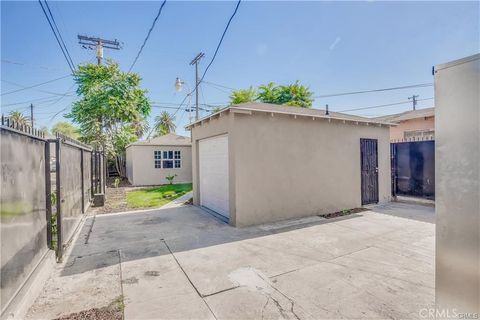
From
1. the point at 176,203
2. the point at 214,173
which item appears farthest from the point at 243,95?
the point at 214,173

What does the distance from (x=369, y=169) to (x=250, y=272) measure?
7.07 m

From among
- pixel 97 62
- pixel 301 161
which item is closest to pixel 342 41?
pixel 301 161

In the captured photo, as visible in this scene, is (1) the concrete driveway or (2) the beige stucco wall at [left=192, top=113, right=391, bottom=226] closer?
(1) the concrete driveway

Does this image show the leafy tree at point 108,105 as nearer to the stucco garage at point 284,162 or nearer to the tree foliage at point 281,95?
the tree foliage at point 281,95

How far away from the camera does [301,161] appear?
723cm

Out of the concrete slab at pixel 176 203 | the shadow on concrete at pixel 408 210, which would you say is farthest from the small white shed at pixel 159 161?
the shadow on concrete at pixel 408 210

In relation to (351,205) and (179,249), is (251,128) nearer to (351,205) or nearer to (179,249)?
(179,249)

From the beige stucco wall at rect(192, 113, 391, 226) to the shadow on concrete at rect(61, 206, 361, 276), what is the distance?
53cm

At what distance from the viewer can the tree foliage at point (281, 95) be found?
22752 millimetres

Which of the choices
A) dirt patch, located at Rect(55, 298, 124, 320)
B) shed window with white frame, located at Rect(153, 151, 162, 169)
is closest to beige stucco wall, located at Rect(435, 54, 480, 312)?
dirt patch, located at Rect(55, 298, 124, 320)

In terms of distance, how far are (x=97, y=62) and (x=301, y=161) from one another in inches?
768

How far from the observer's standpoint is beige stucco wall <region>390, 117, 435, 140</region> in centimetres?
1308

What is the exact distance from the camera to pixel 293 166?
7074 mm

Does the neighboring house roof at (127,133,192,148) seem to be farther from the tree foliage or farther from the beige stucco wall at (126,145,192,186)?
the tree foliage
